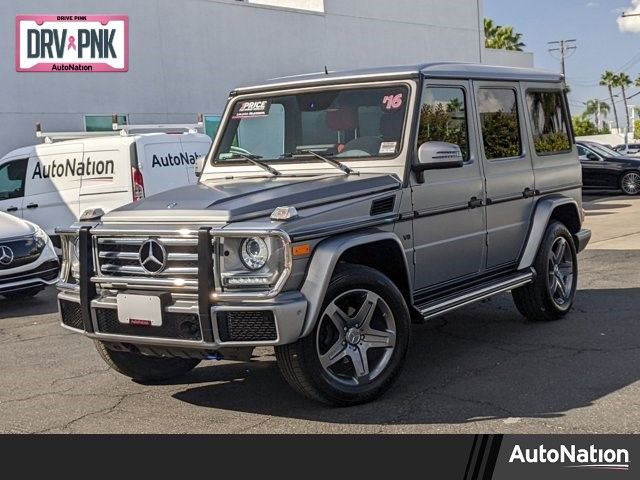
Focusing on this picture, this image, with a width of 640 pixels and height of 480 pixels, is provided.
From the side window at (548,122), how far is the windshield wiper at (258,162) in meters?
2.50

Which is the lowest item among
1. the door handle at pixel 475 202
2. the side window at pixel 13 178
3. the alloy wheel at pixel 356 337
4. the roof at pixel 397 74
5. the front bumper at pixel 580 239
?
the alloy wheel at pixel 356 337

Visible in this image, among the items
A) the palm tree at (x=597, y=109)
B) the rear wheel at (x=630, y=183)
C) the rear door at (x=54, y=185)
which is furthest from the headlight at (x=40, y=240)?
the palm tree at (x=597, y=109)

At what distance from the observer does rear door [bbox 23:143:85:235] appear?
40.8 feet

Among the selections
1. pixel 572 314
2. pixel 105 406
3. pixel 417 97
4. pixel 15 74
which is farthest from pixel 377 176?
pixel 15 74

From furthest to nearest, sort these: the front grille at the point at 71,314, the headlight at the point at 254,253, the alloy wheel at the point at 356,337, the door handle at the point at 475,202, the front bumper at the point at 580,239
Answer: the front bumper at the point at 580,239 → the door handle at the point at 475,202 → the front grille at the point at 71,314 → the alloy wheel at the point at 356,337 → the headlight at the point at 254,253

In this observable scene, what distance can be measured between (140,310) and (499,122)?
337 centimetres

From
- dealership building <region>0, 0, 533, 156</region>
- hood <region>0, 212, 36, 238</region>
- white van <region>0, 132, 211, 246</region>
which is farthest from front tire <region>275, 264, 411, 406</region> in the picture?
dealership building <region>0, 0, 533, 156</region>

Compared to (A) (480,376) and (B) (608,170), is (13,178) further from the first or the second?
(B) (608,170)

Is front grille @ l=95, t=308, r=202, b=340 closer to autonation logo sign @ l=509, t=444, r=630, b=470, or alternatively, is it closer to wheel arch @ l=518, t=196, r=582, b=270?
autonation logo sign @ l=509, t=444, r=630, b=470

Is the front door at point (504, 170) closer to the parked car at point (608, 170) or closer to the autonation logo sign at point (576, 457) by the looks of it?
the autonation logo sign at point (576, 457)

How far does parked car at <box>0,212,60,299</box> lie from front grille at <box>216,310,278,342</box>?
5.44 metres

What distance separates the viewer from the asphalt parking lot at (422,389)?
492 centimetres

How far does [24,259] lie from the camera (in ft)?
31.5

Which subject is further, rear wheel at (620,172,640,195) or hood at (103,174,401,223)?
rear wheel at (620,172,640,195)
